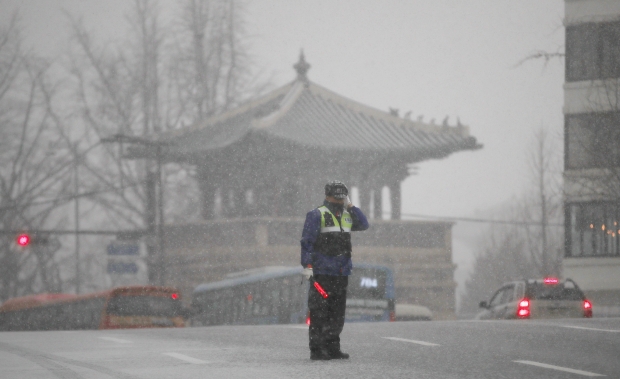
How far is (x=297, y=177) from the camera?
144ft

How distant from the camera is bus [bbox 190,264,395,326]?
3148 centimetres

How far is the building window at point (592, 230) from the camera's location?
128ft

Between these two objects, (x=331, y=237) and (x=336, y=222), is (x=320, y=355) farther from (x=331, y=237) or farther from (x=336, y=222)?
(x=336, y=222)

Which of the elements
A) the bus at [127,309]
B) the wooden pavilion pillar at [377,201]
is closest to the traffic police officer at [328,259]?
the bus at [127,309]

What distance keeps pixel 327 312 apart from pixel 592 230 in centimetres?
3139

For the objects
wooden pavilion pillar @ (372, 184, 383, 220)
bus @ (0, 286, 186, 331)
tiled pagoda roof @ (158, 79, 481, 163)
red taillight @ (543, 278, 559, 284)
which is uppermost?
tiled pagoda roof @ (158, 79, 481, 163)

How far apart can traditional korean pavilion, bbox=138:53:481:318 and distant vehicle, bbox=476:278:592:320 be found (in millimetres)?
19123

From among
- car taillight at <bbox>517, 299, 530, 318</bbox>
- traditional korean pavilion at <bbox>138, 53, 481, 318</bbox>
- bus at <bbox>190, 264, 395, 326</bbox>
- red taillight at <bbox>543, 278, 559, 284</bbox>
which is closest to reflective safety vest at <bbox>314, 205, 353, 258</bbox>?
car taillight at <bbox>517, 299, 530, 318</bbox>

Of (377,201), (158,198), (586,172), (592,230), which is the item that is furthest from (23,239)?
(592,230)

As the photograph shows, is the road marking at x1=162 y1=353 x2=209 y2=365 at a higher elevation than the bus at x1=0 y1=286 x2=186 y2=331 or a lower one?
higher

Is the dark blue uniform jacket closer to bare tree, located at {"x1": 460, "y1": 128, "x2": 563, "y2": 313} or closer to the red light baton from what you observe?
the red light baton

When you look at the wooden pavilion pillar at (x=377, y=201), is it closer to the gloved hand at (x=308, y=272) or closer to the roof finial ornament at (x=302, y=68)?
the roof finial ornament at (x=302, y=68)

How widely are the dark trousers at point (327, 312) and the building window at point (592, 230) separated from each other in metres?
30.3

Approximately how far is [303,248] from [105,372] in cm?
191
